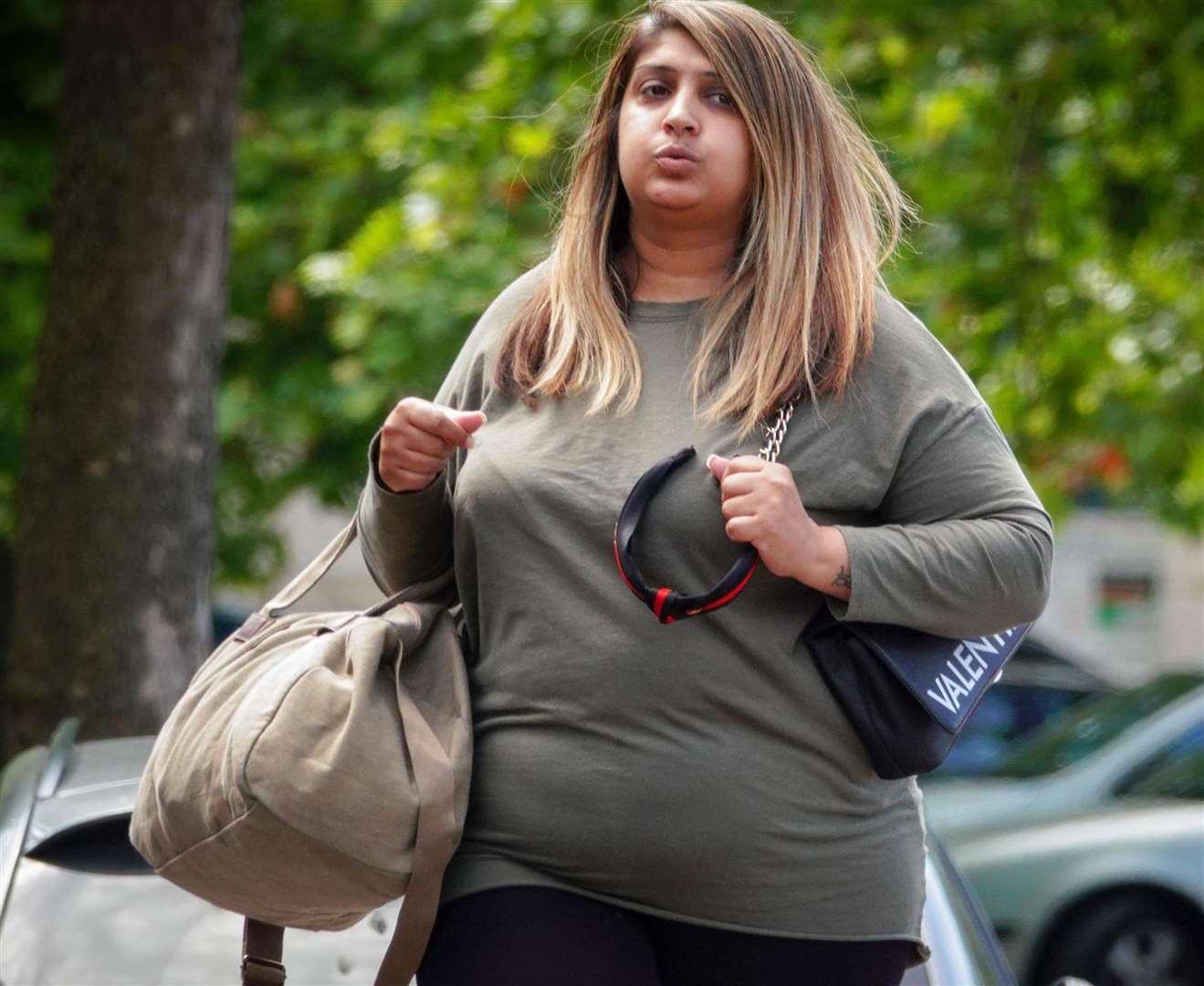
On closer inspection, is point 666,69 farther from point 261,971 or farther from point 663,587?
point 261,971

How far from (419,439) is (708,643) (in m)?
0.37

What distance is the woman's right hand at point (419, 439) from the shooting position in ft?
6.77

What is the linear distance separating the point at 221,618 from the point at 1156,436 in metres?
5.45

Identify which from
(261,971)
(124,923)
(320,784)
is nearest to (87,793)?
(124,923)

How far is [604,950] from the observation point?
78.9 inches

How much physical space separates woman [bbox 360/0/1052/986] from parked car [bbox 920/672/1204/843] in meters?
5.31

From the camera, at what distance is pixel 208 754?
204 centimetres

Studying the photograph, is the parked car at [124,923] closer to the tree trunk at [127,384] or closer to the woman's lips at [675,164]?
the woman's lips at [675,164]

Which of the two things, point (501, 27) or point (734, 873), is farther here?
point (501, 27)

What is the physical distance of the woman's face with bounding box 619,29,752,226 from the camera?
2.19m

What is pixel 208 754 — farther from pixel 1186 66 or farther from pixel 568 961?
pixel 1186 66

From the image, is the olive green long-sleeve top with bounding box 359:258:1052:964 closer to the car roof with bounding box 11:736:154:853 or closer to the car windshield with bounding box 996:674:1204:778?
the car roof with bounding box 11:736:154:853

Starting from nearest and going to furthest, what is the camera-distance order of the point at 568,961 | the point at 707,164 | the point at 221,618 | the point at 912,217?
the point at 568,961 → the point at 707,164 → the point at 912,217 → the point at 221,618

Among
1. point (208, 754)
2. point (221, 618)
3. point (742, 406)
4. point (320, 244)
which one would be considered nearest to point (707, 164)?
point (742, 406)
